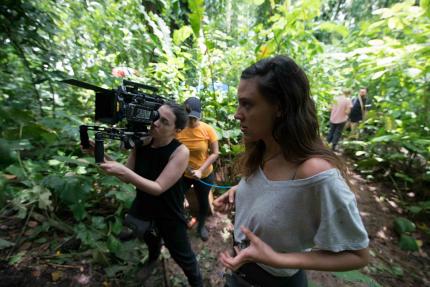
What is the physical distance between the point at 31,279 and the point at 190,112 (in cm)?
227

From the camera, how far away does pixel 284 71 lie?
0.97 metres

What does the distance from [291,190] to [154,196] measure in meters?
1.30

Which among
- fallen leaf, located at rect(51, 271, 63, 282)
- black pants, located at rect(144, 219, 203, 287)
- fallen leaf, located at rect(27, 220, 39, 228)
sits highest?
black pants, located at rect(144, 219, 203, 287)

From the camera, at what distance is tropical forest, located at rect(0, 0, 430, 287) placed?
2119mm

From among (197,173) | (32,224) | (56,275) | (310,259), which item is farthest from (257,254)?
(32,224)

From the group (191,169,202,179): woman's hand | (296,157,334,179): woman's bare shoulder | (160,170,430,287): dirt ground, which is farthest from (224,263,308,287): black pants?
(191,169,202,179): woman's hand

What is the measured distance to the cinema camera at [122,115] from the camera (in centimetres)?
129

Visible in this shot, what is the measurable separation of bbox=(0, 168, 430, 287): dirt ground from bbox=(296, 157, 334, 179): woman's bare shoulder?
137 cm

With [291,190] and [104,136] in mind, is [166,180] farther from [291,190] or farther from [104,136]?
[291,190]

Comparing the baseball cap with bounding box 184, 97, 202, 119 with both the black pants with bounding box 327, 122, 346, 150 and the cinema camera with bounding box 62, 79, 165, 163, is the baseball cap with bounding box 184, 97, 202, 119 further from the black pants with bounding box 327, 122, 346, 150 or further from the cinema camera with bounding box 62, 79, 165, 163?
the black pants with bounding box 327, 122, 346, 150

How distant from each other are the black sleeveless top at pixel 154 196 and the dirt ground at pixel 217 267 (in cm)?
93

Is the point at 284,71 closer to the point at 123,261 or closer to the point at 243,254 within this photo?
the point at 243,254

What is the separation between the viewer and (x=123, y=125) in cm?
193

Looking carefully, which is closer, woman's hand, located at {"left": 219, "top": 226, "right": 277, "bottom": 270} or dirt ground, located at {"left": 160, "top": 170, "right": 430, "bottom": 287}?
woman's hand, located at {"left": 219, "top": 226, "right": 277, "bottom": 270}
